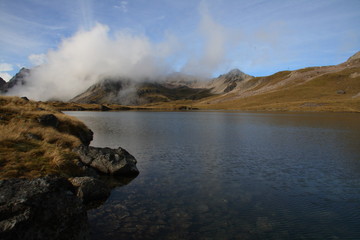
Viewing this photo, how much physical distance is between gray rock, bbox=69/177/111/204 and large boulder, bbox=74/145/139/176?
487 centimetres

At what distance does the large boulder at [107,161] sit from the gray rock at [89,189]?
4.87m

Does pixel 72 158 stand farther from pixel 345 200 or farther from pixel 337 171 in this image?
pixel 337 171

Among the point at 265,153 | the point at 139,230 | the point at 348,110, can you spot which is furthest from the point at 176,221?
the point at 348,110

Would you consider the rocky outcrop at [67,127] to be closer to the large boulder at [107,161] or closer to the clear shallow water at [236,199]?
the large boulder at [107,161]

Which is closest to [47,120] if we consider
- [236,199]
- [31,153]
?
[31,153]

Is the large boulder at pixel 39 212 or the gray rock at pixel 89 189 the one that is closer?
the large boulder at pixel 39 212

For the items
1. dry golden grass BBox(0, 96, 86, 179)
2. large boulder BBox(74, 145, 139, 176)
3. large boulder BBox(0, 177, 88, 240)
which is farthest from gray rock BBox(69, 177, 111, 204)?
large boulder BBox(0, 177, 88, 240)

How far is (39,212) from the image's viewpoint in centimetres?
870

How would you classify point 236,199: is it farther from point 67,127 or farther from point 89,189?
point 67,127

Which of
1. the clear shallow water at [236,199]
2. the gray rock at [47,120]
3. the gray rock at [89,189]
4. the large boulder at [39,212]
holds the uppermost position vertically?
the gray rock at [47,120]

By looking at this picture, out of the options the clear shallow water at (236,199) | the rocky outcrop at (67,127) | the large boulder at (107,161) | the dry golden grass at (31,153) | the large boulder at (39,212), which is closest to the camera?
the large boulder at (39,212)

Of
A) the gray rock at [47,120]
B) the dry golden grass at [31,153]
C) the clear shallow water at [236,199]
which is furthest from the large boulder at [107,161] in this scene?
the gray rock at [47,120]

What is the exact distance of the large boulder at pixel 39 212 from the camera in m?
8.01

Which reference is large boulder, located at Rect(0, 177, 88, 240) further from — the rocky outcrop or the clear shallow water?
the rocky outcrop
